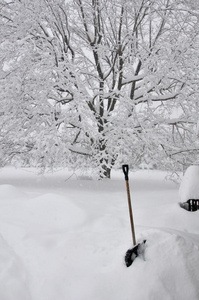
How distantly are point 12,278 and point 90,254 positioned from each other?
96cm

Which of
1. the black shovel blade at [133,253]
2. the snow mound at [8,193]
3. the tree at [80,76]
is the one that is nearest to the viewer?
the black shovel blade at [133,253]

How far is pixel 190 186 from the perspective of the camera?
4941 millimetres

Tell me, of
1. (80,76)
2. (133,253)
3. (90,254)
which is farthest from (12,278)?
(80,76)

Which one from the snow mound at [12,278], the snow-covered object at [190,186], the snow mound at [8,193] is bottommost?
the snow mound at [12,278]

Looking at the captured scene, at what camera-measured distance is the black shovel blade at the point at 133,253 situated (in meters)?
3.12

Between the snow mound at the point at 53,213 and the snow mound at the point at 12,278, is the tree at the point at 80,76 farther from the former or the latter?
the snow mound at the point at 12,278

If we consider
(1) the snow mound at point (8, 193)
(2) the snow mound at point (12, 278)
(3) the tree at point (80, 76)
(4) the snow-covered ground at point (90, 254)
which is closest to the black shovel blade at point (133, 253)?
(4) the snow-covered ground at point (90, 254)

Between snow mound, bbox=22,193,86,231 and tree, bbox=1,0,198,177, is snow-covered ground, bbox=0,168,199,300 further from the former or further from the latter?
tree, bbox=1,0,198,177

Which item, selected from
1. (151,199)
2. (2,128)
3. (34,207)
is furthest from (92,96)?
(34,207)

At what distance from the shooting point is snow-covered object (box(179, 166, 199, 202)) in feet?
16.0

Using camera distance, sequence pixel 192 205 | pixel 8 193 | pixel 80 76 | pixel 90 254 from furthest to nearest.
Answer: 1. pixel 80 76
2. pixel 8 193
3. pixel 192 205
4. pixel 90 254

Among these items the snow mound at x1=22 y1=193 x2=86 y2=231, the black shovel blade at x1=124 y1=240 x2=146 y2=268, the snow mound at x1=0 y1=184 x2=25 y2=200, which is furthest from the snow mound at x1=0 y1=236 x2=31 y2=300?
the snow mound at x1=0 y1=184 x2=25 y2=200

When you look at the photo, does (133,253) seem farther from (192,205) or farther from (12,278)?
(192,205)

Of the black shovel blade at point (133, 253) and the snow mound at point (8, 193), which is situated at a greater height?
the snow mound at point (8, 193)
